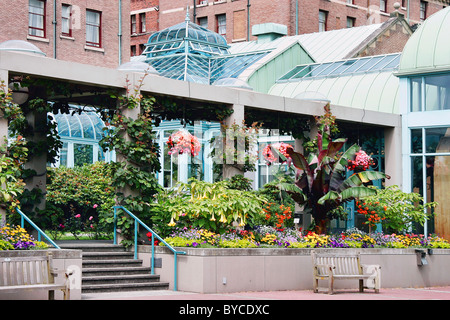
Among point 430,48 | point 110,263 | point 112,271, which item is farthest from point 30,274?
point 430,48

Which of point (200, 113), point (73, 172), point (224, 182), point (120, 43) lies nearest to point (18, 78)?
point (224, 182)

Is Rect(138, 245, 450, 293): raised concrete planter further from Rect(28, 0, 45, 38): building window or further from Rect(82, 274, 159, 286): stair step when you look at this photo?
Rect(28, 0, 45, 38): building window

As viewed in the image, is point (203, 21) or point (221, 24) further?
point (203, 21)

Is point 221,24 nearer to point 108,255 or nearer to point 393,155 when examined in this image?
point 393,155

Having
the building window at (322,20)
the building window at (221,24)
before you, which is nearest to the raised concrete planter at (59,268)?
the building window at (322,20)

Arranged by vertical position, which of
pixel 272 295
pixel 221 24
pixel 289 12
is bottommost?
pixel 272 295

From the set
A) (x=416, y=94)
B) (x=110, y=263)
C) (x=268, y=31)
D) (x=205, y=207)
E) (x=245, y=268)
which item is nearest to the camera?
(x=245, y=268)

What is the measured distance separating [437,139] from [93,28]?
24036mm

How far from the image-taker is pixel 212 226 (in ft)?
60.4

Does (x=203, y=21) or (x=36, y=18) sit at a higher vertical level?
(x=203, y=21)

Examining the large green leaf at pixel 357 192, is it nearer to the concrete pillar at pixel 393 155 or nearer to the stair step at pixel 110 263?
the stair step at pixel 110 263

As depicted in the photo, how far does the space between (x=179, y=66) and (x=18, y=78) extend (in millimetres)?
20275

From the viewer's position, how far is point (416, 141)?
26.0 metres

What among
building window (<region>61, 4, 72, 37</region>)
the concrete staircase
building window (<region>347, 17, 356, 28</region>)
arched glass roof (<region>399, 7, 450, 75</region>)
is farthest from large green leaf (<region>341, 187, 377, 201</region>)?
building window (<region>347, 17, 356, 28</region>)
